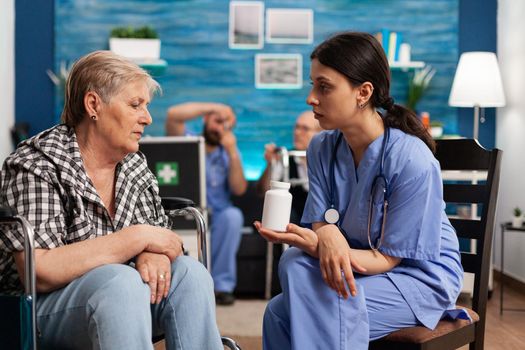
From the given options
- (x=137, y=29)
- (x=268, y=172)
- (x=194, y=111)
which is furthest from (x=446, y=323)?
(x=137, y=29)

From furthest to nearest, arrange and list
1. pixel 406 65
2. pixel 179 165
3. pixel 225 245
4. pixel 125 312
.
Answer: pixel 406 65 → pixel 225 245 → pixel 179 165 → pixel 125 312

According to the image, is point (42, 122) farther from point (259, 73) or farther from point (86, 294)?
point (86, 294)

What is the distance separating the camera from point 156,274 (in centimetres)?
170

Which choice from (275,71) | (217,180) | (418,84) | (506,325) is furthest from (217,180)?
(506,325)

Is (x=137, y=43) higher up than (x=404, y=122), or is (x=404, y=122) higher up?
(x=137, y=43)

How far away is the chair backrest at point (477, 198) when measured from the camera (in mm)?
2012

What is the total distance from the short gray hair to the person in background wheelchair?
242 centimetres

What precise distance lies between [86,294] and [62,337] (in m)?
0.13

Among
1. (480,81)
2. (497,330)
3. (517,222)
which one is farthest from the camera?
(480,81)

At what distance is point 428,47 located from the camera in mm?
5367

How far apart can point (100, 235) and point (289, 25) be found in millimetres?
3704

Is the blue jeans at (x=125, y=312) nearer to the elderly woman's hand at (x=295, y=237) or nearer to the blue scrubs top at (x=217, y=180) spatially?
the elderly woman's hand at (x=295, y=237)

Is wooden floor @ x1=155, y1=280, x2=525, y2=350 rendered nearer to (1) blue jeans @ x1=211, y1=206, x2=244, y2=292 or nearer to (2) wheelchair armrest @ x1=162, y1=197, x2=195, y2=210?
(1) blue jeans @ x1=211, y1=206, x2=244, y2=292

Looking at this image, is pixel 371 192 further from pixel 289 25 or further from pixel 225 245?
pixel 289 25
